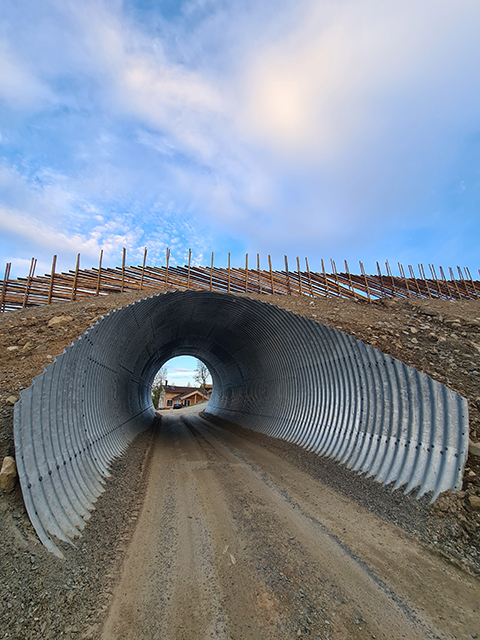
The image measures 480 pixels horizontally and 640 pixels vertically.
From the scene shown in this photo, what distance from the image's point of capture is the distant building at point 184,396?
1964 inches

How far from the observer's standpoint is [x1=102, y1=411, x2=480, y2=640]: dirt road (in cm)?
255

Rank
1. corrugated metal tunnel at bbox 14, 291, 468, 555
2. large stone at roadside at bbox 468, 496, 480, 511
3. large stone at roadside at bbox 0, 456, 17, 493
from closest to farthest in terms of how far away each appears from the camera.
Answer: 1. large stone at roadside at bbox 0, 456, 17, 493
2. corrugated metal tunnel at bbox 14, 291, 468, 555
3. large stone at roadside at bbox 468, 496, 480, 511

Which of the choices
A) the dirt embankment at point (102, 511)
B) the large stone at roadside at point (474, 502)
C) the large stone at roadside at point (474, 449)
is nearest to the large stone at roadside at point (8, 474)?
the dirt embankment at point (102, 511)

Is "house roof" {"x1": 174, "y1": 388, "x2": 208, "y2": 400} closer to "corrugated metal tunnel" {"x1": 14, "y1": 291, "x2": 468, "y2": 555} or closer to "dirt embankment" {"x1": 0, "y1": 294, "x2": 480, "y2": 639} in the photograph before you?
"corrugated metal tunnel" {"x1": 14, "y1": 291, "x2": 468, "y2": 555}

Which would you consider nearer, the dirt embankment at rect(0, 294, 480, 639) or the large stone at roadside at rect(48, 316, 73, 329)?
the dirt embankment at rect(0, 294, 480, 639)

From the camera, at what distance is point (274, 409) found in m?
11.6

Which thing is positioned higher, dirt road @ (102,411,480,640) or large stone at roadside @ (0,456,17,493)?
large stone at roadside @ (0,456,17,493)

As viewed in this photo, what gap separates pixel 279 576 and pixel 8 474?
128 inches

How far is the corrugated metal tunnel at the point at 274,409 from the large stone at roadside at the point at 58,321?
90.0 inches

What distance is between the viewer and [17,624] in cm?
235

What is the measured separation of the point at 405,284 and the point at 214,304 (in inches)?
574

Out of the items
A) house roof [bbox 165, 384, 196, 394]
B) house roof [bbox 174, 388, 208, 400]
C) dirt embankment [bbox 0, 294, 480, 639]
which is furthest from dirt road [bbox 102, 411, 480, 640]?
house roof [bbox 165, 384, 196, 394]

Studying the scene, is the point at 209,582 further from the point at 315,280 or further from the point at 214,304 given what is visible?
the point at 315,280

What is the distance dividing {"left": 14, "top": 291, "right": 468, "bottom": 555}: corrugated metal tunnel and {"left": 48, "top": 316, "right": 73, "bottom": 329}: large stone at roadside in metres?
2.29
